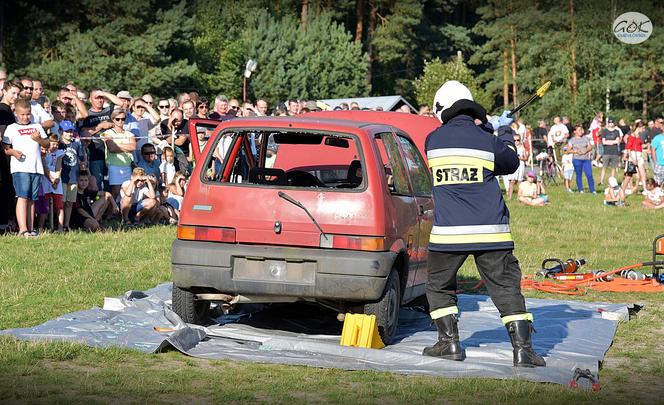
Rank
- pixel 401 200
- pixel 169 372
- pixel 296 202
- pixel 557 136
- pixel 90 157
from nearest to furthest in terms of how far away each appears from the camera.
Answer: pixel 169 372 → pixel 296 202 → pixel 401 200 → pixel 90 157 → pixel 557 136

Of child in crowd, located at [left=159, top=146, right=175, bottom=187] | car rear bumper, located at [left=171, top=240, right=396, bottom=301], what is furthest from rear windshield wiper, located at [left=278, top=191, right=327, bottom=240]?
child in crowd, located at [left=159, top=146, right=175, bottom=187]

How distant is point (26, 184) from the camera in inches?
577

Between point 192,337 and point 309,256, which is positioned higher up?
point 309,256

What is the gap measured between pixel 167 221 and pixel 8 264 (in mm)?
5726

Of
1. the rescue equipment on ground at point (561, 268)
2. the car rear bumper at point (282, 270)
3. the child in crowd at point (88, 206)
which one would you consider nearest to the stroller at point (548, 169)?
the child in crowd at point (88, 206)

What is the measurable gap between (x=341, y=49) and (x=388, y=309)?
66.1m

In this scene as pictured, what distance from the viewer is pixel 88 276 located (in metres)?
11.8

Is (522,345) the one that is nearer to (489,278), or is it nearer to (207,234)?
(489,278)

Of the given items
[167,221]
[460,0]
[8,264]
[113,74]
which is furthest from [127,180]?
[460,0]

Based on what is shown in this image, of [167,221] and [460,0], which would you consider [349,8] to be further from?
[167,221]

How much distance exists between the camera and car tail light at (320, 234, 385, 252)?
27.7 feet

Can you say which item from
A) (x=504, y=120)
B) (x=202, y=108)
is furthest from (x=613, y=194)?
(x=504, y=120)

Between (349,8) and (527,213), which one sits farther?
(349,8)

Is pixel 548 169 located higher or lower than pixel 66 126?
lower
